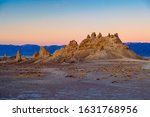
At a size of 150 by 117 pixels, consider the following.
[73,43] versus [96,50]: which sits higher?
[73,43]

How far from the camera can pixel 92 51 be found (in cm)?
8106

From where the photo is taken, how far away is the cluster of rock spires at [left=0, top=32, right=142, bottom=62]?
7581 cm

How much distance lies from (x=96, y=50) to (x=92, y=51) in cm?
106

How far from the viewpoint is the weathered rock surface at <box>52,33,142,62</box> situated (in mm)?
75938

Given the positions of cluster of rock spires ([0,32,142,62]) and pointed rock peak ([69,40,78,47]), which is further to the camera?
pointed rock peak ([69,40,78,47])

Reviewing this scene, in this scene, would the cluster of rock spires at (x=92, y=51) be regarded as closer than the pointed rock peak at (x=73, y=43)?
Yes

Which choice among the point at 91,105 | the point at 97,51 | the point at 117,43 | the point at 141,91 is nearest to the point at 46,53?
the point at 97,51

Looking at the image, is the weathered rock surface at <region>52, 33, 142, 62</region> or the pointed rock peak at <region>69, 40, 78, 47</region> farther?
the pointed rock peak at <region>69, 40, 78, 47</region>

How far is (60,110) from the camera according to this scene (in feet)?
31.2

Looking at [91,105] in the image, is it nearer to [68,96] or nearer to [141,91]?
[68,96]

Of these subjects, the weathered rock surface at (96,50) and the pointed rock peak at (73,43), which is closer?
the weathered rock surface at (96,50)

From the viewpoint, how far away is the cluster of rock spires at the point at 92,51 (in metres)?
75.8

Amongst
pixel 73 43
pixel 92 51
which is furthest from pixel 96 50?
pixel 73 43

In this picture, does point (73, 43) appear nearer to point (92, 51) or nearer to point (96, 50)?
point (92, 51)
